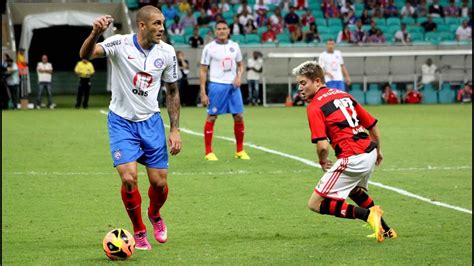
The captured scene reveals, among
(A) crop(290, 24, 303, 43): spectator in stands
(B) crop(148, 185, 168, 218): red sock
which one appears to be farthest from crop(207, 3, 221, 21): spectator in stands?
(B) crop(148, 185, 168, 218): red sock

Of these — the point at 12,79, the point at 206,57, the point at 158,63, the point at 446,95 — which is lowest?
the point at 446,95

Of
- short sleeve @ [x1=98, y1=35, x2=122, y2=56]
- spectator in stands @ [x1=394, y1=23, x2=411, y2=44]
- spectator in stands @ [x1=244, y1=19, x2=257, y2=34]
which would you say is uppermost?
short sleeve @ [x1=98, y1=35, x2=122, y2=56]

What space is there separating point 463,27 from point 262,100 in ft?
27.9

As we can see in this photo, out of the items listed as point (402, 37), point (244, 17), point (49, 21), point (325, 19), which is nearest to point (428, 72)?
point (402, 37)

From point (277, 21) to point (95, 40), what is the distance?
→ 30291 millimetres

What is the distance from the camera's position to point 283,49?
121 ft

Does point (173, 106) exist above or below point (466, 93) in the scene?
above

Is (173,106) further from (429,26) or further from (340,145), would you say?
(429,26)

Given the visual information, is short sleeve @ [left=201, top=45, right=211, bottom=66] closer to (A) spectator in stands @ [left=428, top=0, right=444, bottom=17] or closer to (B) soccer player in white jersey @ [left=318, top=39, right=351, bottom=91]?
(B) soccer player in white jersey @ [left=318, top=39, right=351, bottom=91]

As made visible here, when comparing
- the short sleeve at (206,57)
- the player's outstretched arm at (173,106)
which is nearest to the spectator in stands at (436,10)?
the short sleeve at (206,57)

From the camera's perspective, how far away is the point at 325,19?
39594 millimetres

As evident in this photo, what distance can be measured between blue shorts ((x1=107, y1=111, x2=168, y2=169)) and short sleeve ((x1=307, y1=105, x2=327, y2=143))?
138 cm

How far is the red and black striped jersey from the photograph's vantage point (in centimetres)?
916

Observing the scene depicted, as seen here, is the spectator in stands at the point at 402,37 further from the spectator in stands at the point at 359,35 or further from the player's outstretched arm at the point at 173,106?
the player's outstretched arm at the point at 173,106
